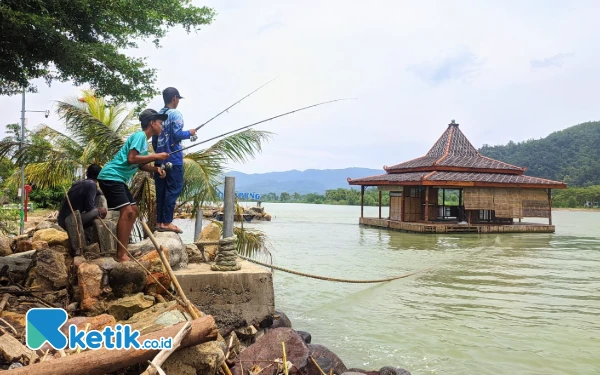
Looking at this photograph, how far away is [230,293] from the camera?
14.8 ft

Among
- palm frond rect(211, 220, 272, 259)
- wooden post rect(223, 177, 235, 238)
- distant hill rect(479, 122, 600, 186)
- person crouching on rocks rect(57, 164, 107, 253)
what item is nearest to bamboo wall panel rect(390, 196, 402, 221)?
palm frond rect(211, 220, 272, 259)

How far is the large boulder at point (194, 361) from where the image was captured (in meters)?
2.87

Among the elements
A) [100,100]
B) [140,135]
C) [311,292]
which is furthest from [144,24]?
[311,292]

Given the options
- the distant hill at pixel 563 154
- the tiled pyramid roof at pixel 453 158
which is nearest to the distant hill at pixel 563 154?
the distant hill at pixel 563 154

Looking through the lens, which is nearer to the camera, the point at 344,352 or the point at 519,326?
the point at 344,352

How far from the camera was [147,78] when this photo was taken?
7137 millimetres

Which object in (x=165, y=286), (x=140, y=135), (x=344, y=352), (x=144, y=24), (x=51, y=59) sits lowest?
(x=344, y=352)

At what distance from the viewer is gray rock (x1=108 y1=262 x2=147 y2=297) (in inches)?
147

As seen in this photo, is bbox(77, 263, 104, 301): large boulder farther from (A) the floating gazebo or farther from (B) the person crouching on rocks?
(A) the floating gazebo

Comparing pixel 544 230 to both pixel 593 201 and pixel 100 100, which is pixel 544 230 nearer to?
pixel 100 100

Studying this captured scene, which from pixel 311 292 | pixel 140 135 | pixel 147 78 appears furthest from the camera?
pixel 311 292

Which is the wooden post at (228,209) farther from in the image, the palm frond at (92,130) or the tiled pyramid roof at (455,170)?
the tiled pyramid roof at (455,170)

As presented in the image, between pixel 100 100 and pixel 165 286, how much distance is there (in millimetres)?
7141

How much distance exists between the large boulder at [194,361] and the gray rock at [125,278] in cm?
108
